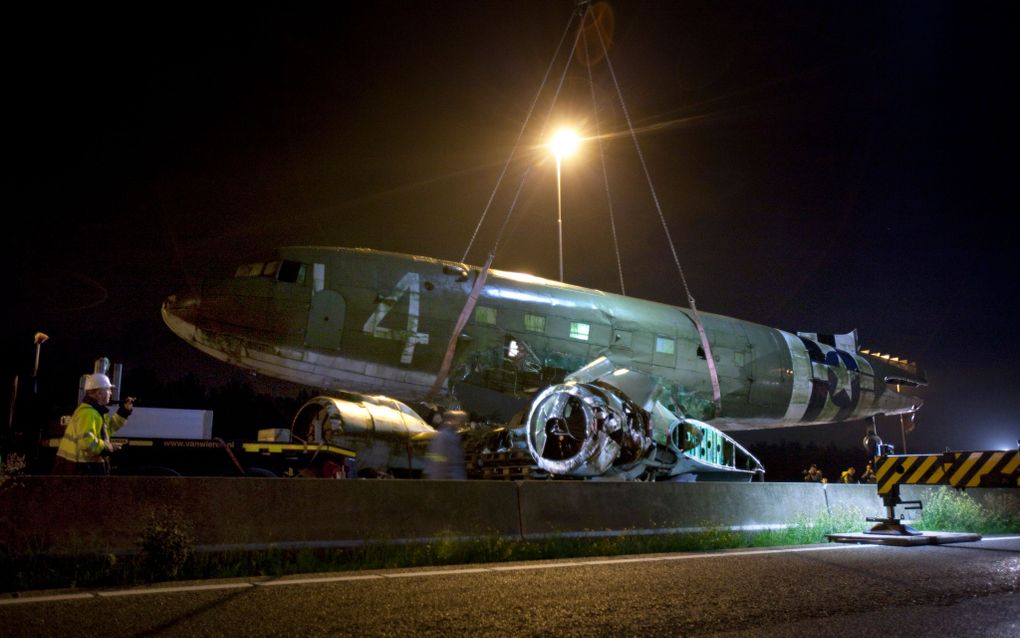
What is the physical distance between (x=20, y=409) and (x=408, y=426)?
6.44 m

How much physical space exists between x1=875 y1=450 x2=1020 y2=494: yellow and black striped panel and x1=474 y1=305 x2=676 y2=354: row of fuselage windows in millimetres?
5514

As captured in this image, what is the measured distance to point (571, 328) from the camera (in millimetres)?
13750

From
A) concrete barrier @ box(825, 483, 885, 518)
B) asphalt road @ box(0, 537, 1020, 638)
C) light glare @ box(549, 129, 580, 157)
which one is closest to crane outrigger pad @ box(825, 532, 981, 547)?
concrete barrier @ box(825, 483, 885, 518)

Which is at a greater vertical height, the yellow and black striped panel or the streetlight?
the streetlight

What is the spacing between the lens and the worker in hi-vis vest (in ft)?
23.9

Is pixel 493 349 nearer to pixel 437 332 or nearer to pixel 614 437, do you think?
pixel 437 332

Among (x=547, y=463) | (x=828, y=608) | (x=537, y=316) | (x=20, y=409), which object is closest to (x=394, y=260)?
(x=537, y=316)

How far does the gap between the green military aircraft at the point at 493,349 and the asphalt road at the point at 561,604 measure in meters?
5.13

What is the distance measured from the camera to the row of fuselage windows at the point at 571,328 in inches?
507

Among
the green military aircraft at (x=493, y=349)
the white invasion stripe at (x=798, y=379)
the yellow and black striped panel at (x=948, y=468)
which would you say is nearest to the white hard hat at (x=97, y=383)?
the green military aircraft at (x=493, y=349)

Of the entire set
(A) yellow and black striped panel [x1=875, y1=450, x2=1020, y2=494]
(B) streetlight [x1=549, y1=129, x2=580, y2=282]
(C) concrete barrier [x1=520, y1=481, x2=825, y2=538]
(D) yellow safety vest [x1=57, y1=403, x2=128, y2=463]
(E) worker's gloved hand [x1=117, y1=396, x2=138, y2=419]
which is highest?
(B) streetlight [x1=549, y1=129, x2=580, y2=282]

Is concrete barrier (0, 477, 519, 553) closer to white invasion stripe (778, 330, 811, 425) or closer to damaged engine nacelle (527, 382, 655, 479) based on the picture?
damaged engine nacelle (527, 382, 655, 479)

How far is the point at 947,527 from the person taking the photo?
11219 mm

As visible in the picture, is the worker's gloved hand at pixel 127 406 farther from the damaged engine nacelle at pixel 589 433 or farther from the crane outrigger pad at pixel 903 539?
the crane outrigger pad at pixel 903 539
